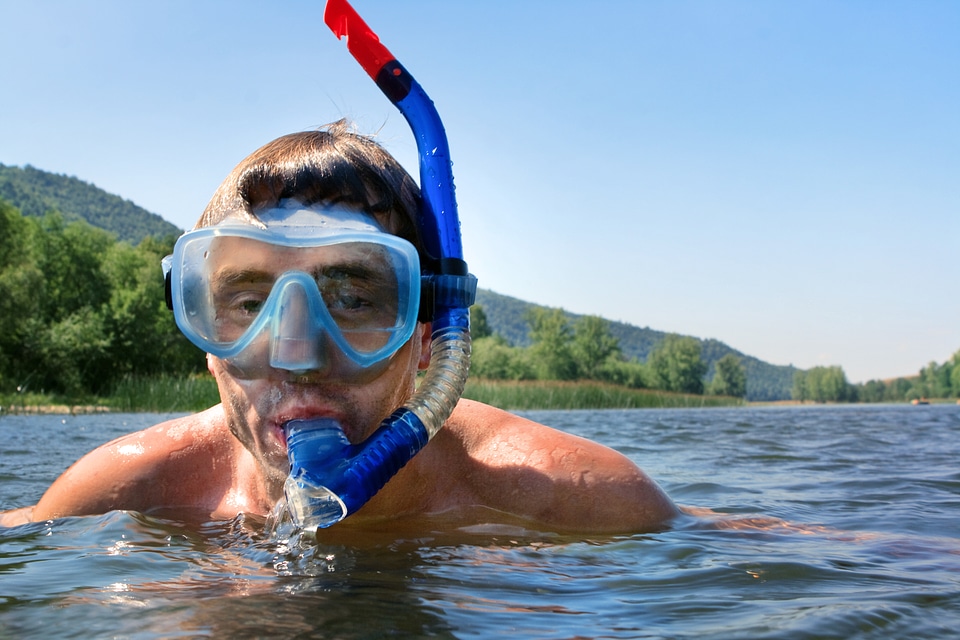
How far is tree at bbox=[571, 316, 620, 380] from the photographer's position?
7750cm

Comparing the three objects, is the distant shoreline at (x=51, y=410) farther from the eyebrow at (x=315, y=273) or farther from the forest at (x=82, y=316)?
the eyebrow at (x=315, y=273)

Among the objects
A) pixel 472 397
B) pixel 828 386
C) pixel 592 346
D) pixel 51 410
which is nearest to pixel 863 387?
pixel 828 386

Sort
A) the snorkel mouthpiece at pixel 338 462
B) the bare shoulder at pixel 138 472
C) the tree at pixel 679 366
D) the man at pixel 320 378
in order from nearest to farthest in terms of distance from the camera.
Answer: the snorkel mouthpiece at pixel 338 462, the man at pixel 320 378, the bare shoulder at pixel 138 472, the tree at pixel 679 366

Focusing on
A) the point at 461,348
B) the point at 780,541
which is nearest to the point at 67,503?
the point at 461,348

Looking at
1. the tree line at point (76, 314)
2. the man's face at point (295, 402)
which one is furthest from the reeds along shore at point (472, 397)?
the man's face at point (295, 402)

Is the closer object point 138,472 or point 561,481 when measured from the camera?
point 561,481

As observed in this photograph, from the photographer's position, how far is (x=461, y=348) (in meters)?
1.98

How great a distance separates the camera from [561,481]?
2.38 m

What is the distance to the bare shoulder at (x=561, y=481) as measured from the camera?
7.73 feet

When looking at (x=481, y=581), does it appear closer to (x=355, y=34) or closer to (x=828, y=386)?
(x=355, y=34)

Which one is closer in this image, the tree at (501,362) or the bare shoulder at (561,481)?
the bare shoulder at (561,481)

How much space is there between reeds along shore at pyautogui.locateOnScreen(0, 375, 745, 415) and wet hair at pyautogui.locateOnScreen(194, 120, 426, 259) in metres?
14.7

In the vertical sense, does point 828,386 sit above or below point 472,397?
above

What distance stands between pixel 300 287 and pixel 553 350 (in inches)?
2850
